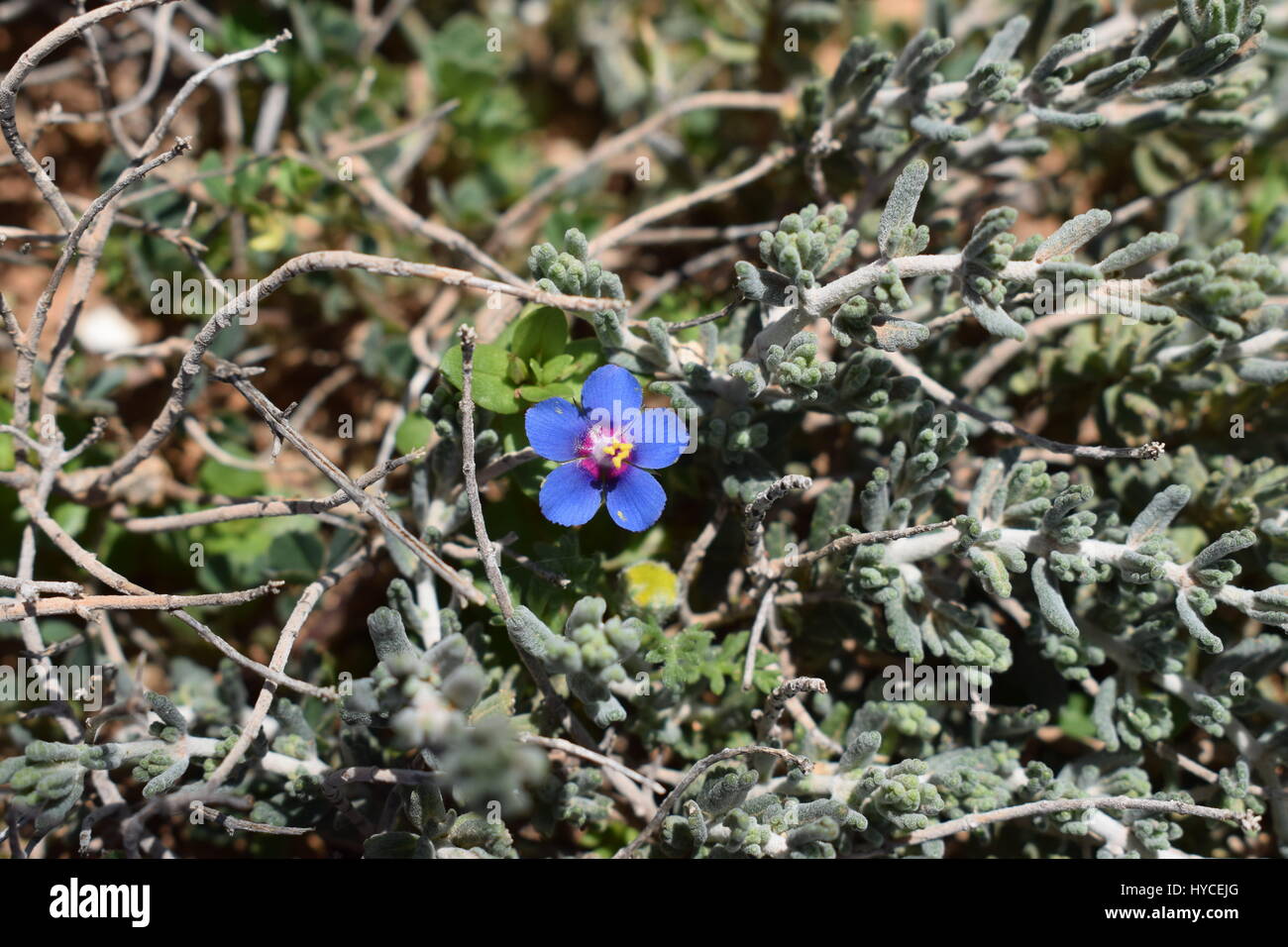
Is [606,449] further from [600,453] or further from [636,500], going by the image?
[636,500]

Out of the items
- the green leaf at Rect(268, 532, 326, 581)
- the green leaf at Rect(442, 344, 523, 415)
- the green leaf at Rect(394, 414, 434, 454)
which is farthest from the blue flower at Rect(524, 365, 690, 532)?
the green leaf at Rect(268, 532, 326, 581)

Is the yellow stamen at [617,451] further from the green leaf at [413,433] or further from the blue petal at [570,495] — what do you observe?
the green leaf at [413,433]

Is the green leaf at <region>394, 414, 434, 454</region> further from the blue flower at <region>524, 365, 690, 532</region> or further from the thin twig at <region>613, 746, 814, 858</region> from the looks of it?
the thin twig at <region>613, 746, 814, 858</region>

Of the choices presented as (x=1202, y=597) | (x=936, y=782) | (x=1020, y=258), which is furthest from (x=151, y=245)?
(x=1202, y=597)

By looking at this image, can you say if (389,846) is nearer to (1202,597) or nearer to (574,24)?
(1202,597)

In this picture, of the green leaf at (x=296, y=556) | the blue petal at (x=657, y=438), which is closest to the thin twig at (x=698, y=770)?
the blue petal at (x=657, y=438)

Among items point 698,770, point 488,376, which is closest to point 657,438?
point 488,376

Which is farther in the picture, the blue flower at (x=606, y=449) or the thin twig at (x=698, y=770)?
the blue flower at (x=606, y=449)
